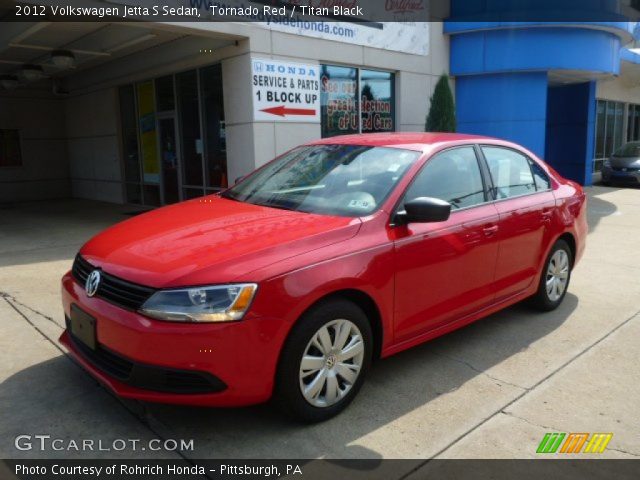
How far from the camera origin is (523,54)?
12.5 m

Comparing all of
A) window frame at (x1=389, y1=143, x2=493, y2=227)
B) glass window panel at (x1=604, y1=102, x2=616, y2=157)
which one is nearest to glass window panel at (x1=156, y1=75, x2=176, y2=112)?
window frame at (x1=389, y1=143, x2=493, y2=227)

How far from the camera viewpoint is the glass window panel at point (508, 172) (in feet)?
14.6

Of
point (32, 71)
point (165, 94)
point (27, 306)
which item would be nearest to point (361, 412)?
point (27, 306)

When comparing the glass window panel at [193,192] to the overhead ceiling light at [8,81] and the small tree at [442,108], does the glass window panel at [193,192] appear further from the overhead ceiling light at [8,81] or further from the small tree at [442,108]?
the overhead ceiling light at [8,81]

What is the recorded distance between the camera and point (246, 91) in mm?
9164

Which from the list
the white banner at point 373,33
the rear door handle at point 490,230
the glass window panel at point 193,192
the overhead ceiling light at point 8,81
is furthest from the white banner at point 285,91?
the overhead ceiling light at point 8,81

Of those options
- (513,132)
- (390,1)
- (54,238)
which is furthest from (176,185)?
(513,132)

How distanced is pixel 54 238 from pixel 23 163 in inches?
309

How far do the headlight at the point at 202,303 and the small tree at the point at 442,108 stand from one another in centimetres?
1008

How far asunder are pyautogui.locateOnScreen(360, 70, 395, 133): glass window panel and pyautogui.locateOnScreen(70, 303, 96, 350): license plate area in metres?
8.97

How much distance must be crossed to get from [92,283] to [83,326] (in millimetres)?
254

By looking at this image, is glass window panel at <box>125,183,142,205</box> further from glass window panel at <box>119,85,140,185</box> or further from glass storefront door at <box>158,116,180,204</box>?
glass storefront door at <box>158,116,180,204</box>

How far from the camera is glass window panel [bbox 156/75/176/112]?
1155cm

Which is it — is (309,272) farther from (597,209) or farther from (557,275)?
(597,209)
